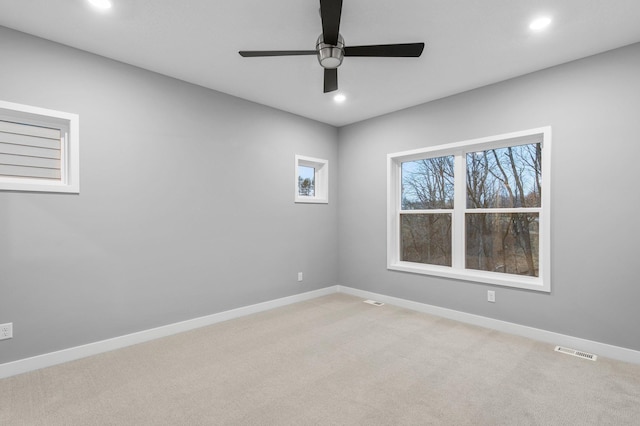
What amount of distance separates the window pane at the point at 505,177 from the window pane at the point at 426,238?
470 mm

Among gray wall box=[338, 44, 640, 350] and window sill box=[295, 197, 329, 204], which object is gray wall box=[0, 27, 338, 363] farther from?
gray wall box=[338, 44, 640, 350]

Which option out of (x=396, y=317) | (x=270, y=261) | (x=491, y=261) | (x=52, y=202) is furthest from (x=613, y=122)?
(x=52, y=202)

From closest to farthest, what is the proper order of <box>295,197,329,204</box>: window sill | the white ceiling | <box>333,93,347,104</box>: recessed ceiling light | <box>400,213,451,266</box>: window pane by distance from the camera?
the white ceiling < <box>333,93,347,104</box>: recessed ceiling light < <box>400,213,451,266</box>: window pane < <box>295,197,329,204</box>: window sill

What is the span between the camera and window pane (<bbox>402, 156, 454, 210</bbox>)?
4.03 metres

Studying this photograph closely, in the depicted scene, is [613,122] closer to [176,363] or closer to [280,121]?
[280,121]

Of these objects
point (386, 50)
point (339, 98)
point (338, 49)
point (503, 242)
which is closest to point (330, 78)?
point (338, 49)

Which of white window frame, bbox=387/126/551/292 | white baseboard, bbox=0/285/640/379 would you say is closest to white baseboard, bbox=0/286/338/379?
white baseboard, bbox=0/285/640/379

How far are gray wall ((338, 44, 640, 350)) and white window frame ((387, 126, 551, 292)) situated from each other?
7cm

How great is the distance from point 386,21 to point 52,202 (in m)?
3.09

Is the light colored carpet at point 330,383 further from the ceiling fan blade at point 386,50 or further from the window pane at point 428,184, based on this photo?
the ceiling fan blade at point 386,50

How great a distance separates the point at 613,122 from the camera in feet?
9.07

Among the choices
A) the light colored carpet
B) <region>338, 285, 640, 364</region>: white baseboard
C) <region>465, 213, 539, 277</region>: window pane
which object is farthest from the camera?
<region>465, 213, 539, 277</region>: window pane

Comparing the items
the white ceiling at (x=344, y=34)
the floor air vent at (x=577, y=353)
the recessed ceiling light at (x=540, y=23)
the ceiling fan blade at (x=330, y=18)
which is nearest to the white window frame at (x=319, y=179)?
the white ceiling at (x=344, y=34)

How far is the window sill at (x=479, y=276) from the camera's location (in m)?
3.18
